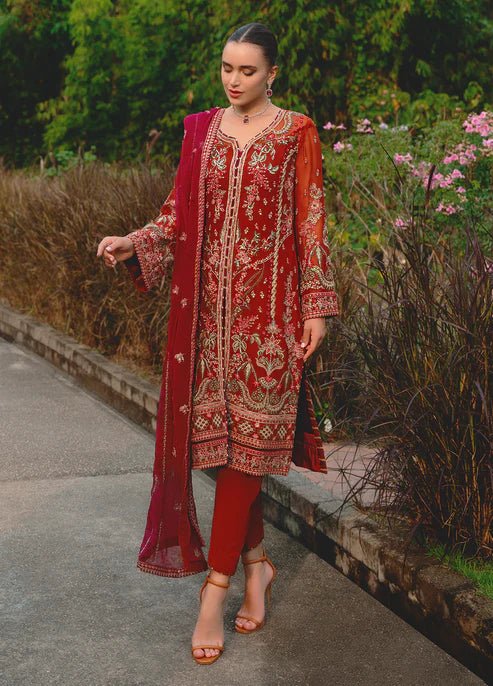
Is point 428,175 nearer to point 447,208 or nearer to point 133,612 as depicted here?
point 447,208

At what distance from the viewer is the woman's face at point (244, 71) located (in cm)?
391

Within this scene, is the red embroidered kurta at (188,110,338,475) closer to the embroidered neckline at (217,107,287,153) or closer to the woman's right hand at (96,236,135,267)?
the embroidered neckline at (217,107,287,153)

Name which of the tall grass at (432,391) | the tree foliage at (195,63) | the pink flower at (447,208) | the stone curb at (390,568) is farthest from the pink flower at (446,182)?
the tree foliage at (195,63)

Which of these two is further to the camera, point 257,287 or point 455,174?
point 455,174

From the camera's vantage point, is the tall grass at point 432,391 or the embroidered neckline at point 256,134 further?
the tall grass at point 432,391

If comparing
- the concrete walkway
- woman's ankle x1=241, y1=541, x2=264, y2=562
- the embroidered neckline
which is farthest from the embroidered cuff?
the concrete walkway

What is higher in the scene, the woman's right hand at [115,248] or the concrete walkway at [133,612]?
the woman's right hand at [115,248]

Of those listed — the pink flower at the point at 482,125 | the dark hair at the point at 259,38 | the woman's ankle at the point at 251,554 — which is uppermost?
the dark hair at the point at 259,38

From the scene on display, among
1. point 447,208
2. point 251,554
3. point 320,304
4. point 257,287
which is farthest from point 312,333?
point 447,208

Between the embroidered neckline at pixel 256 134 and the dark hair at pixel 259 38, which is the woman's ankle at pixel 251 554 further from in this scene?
the dark hair at pixel 259 38

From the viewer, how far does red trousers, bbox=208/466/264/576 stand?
4109 millimetres

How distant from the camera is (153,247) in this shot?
4156mm

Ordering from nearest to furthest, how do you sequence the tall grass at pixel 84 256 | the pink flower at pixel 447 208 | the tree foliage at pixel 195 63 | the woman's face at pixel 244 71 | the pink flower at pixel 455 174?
the woman's face at pixel 244 71, the tall grass at pixel 84 256, the pink flower at pixel 447 208, the pink flower at pixel 455 174, the tree foliage at pixel 195 63

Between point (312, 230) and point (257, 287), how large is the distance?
268 mm
